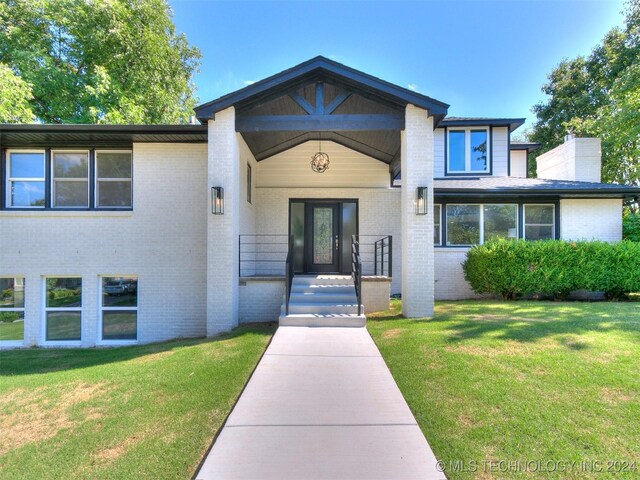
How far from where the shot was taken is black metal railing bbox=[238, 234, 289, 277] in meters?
9.29

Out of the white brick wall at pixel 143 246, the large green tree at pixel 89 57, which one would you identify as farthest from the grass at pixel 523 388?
the large green tree at pixel 89 57

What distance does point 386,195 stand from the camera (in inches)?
414

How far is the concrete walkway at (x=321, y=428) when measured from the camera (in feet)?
8.45

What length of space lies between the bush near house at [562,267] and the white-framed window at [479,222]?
1526 mm

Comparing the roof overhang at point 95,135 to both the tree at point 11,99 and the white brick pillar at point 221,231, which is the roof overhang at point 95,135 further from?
the tree at point 11,99

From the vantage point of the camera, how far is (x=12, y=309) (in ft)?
26.8

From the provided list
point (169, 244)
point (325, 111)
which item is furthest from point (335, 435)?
point (169, 244)

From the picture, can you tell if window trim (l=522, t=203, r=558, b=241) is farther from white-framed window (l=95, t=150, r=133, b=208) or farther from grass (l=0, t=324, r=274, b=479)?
white-framed window (l=95, t=150, r=133, b=208)

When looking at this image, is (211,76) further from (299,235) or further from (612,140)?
(612,140)

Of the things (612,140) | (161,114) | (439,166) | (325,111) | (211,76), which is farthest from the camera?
(211,76)

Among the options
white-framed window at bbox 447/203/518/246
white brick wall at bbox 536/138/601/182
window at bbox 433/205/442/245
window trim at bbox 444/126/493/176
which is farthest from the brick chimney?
window at bbox 433/205/442/245

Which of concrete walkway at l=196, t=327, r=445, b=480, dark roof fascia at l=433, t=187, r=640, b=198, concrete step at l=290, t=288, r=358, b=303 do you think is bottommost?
concrete walkway at l=196, t=327, r=445, b=480

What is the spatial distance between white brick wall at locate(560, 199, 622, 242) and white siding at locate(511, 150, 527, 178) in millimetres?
3702

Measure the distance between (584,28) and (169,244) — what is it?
2460 centimetres
